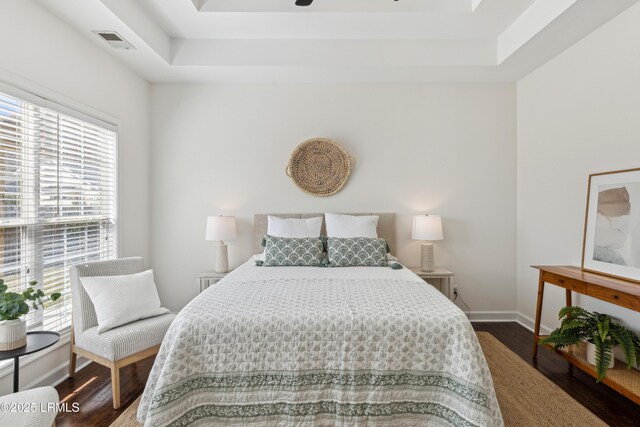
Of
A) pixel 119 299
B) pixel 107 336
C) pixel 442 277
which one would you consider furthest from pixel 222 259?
pixel 442 277

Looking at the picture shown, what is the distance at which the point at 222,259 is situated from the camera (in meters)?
3.47

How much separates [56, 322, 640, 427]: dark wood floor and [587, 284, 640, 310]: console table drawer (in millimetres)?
681

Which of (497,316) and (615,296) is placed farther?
(497,316)

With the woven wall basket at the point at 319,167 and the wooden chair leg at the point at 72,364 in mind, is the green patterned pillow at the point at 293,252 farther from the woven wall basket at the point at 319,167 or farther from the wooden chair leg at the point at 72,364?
the wooden chair leg at the point at 72,364

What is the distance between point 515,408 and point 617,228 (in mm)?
1577

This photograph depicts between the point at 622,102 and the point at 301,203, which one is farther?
the point at 301,203

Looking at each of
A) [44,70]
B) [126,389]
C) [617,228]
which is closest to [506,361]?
[617,228]

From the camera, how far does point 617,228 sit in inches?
97.1

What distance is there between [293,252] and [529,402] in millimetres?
2102

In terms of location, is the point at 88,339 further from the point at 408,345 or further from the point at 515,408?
the point at 515,408

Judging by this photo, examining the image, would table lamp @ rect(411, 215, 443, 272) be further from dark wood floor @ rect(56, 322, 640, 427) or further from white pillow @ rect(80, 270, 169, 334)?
white pillow @ rect(80, 270, 169, 334)

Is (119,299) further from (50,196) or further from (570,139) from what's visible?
(570,139)

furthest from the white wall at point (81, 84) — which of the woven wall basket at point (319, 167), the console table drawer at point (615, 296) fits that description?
the console table drawer at point (615, 296)

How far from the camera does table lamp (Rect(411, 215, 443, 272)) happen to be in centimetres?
342
